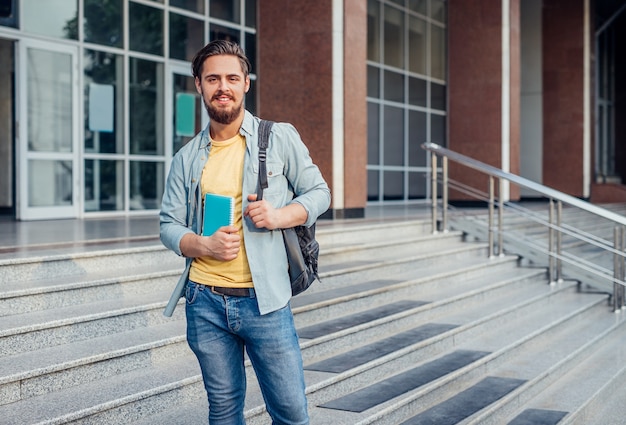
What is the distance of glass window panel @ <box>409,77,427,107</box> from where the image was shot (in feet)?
59.7

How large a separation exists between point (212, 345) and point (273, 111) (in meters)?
9.29

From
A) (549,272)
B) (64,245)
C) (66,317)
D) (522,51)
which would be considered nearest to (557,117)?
(522,51)

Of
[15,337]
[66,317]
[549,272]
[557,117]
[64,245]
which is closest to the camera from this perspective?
[15,337]

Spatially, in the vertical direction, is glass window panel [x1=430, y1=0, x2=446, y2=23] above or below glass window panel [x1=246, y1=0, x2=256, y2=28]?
above

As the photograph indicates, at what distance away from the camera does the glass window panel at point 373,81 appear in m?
16.9

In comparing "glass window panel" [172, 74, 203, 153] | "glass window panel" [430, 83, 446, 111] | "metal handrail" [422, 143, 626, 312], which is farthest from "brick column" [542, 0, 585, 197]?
"metal handrail" [422, 143, 626, 312]

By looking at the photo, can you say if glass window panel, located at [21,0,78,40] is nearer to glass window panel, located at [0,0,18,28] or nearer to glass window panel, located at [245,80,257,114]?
glass window panel, located at [0,0,18,28]

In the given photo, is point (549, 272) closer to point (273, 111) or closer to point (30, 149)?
point (273, 111)

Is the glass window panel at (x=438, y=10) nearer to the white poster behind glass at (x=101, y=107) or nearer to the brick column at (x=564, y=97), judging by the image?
the brick column at (x=564, y=97)

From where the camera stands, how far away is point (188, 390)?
440 centimetres

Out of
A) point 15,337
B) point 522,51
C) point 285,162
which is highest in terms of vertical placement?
point 522,51

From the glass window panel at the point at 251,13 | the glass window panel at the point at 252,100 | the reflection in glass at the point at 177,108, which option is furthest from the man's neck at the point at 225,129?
the glass window panel at the point at 251,13

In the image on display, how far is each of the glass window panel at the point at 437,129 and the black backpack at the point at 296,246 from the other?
51.9 ft

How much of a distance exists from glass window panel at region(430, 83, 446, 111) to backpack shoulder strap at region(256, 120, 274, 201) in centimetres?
1599
